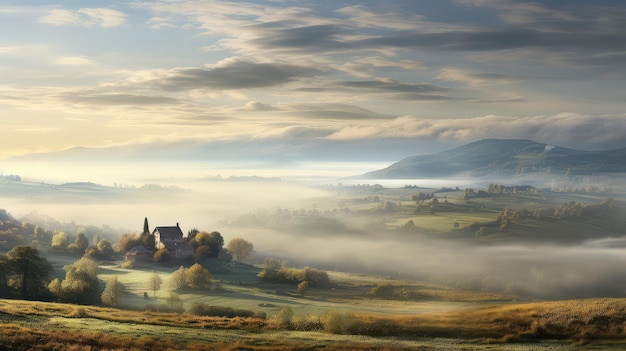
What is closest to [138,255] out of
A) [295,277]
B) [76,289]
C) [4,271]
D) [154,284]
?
[154,284]

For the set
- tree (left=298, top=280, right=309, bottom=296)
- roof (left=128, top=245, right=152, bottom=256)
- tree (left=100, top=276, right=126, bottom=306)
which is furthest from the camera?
roof (left=128, top=245, right=152, bottom=256)

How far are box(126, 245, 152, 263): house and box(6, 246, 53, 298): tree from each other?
213ft

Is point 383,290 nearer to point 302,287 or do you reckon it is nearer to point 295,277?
point 295,277

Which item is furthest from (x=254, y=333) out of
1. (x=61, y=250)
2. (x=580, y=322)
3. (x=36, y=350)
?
(x=61, y=250)

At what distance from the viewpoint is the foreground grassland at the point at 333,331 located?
61.0m

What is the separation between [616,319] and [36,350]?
70.7 metres

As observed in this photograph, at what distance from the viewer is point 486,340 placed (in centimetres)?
7169

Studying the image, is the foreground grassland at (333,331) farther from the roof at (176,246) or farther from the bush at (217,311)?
the roof at (176,246)

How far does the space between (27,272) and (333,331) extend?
70.3m

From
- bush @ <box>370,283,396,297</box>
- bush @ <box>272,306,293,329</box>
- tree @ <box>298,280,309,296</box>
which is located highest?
bush @ <box>272,306,293,329</box>

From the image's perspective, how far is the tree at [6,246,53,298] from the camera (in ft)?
361

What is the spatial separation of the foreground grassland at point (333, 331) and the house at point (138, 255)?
315ft

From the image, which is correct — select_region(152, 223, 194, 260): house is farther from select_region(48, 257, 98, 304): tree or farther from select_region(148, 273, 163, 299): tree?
select_region(48, 257, 98, 304): tree

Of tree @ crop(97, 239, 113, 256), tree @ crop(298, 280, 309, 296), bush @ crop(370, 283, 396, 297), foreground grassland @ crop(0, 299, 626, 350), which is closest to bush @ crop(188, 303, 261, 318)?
foreground grassland @ crop(0, 299, 626, 350)
